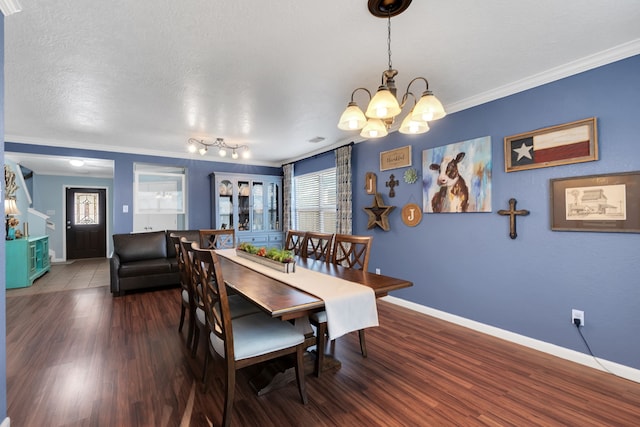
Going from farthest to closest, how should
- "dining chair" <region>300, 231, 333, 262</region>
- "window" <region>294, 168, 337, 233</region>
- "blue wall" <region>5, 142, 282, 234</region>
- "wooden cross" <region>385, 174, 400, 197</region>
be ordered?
"window" <region>294, 168, 337, 233</region> → "blue wall" <region>5, 142, 282, 234</region> → "wooden cross" <region>385, 174, 400, 197</region> → "dining chair" <region>300, 231, 333, 262</region>

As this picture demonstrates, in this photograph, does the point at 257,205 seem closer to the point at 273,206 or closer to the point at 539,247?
the point at 273,206

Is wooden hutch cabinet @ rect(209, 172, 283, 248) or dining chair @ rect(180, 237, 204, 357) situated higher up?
wooden hutch cabinet @ rect(209, 172, 283, 248)

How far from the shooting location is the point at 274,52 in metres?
2.12

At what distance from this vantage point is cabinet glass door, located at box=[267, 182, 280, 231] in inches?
242

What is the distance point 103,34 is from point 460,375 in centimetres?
343

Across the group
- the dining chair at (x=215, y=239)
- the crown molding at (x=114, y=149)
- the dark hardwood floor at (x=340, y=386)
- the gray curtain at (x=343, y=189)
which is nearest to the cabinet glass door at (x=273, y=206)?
the crown molding at (x=114, y=149)

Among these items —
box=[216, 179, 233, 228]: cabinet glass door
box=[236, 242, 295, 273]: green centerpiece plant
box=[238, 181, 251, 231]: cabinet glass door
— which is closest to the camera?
box=[236, 242, 295, 273]: green centerpiece plant

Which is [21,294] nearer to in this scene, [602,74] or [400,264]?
[400,264]

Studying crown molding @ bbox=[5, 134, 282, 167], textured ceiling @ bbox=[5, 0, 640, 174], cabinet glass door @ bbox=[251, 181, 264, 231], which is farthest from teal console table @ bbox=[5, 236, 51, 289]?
cabinet glass door @ bbox=[251, 181, 264, 231]

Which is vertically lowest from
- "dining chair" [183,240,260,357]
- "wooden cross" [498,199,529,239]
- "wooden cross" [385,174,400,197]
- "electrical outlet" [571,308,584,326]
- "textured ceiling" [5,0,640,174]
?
"electrical outlet" [571,308,584,326]

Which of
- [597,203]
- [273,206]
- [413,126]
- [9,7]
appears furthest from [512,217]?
[273,206]

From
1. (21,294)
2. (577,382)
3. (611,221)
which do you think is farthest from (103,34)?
(21,294)

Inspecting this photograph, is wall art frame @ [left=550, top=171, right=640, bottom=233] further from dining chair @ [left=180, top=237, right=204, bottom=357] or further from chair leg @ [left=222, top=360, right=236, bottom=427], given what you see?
dining chair @ [left=180, top=237, right=204, bottom=357]

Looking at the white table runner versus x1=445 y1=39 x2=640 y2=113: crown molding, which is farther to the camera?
x1=445 y1=39 x2=640 y2=113: crown molding
